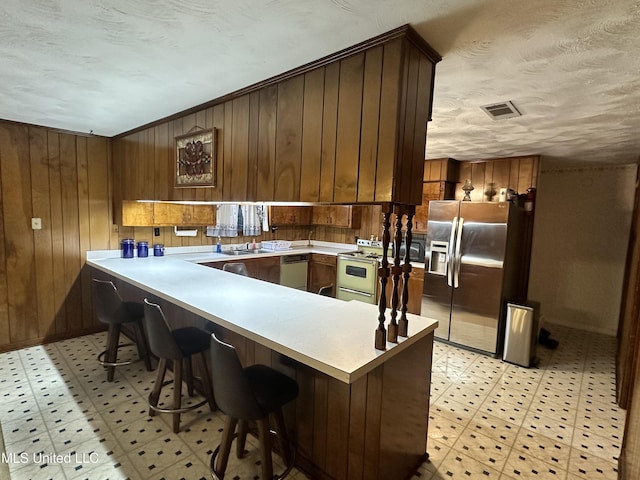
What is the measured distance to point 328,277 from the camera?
520 cm

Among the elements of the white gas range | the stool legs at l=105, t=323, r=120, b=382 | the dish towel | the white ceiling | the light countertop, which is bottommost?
the stool legs at l=105, t=323, r=120, b=382

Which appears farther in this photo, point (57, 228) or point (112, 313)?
point (57, 228)

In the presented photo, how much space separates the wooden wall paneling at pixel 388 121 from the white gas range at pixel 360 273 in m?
3.18

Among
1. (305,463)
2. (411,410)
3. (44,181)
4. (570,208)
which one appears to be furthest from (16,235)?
(570,208)

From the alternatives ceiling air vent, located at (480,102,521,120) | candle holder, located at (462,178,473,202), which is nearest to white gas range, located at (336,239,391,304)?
candle holder, located at (462,178,473,202)

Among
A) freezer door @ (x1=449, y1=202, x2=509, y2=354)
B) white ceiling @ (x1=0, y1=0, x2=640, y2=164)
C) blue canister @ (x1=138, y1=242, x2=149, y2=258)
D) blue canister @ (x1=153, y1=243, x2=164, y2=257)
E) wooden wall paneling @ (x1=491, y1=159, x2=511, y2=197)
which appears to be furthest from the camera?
wooden wall paneling @ (x1=491, y1=159, x2=511, y2=197)

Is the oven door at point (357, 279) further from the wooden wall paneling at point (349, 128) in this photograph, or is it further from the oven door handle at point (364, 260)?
the wooden wall paneling at point (349, 128)

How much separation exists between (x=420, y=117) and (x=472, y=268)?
8.19 ft

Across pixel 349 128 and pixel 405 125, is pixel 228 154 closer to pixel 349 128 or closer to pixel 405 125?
pixel 349 128

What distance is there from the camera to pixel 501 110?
2344mm

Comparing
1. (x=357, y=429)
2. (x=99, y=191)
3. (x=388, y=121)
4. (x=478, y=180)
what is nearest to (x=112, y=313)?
(x=99, y=191)

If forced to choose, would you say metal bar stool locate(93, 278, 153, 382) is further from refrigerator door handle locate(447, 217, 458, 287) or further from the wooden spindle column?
refrigerator door handle locate(447, 217, 458, 287)

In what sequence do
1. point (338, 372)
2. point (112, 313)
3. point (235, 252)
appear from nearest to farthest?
1. point (338, 372)
2. point (112, 313)
3. point (235, 252)

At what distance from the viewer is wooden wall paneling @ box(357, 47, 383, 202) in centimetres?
147
